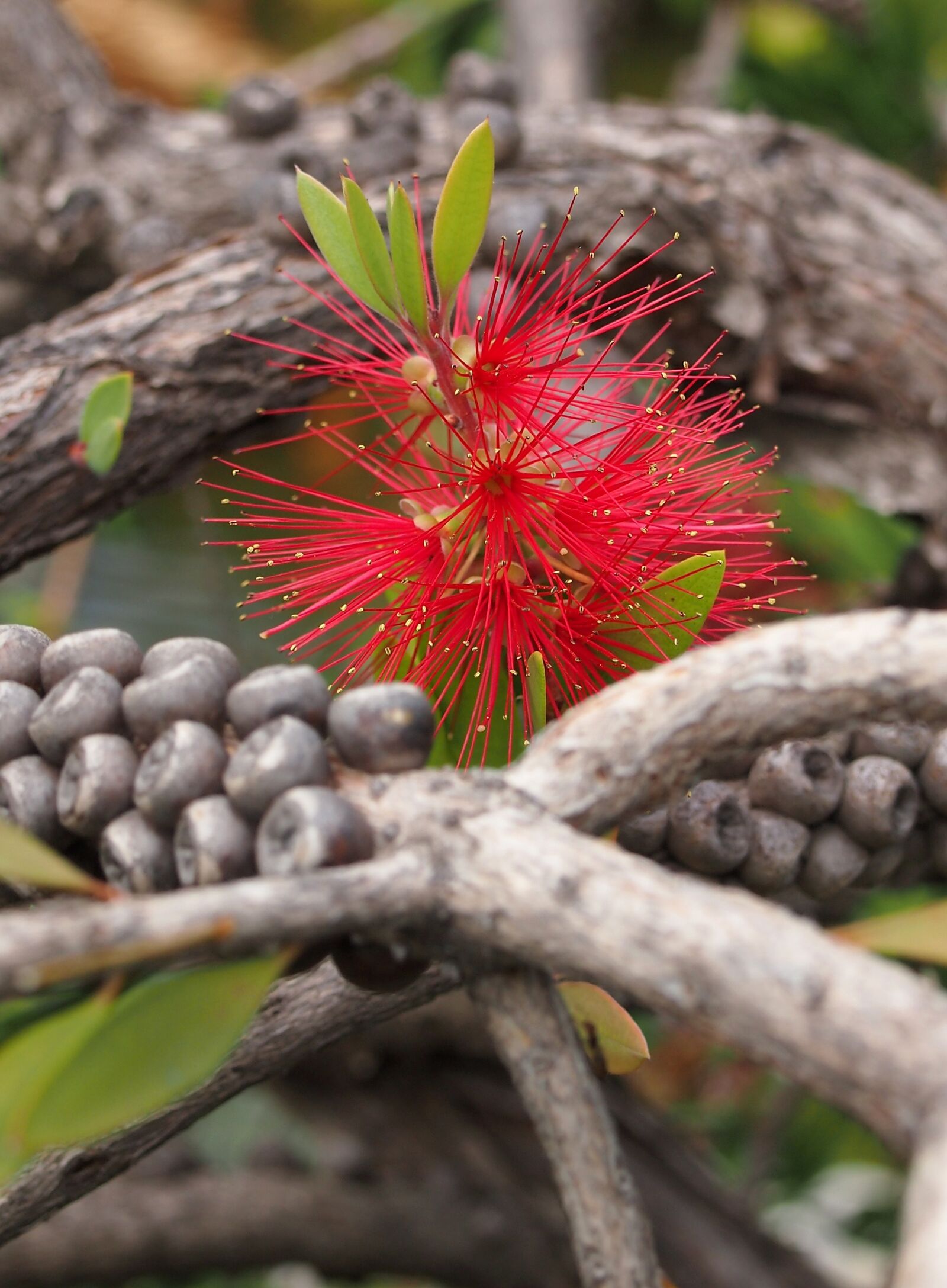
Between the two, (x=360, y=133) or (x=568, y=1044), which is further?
(x=360, y=133)

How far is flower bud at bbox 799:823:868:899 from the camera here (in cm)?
51

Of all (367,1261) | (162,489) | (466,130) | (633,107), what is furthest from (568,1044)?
(367,1261)

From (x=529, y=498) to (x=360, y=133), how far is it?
62cm

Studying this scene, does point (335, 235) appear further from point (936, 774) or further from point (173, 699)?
point (936, 774)

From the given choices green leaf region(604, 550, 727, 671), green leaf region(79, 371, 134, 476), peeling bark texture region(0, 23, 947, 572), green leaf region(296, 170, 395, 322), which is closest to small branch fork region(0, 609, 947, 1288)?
green leaf region(604, 550, 727, 671)

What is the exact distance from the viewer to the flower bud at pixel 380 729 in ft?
1.19

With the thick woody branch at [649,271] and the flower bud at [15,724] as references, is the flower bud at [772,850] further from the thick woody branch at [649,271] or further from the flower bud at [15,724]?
the thick woody branch at [649,271]

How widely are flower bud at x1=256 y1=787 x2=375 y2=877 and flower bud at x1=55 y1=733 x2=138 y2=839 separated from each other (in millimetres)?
67

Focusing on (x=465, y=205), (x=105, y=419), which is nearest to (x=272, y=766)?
(x=465, y=205)

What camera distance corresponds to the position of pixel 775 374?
3.44ft

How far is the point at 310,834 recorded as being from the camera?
1.07 feet

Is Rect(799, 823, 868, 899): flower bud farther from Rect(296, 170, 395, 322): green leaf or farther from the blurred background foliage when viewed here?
the blurred background foliage

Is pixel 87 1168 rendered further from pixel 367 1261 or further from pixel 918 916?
pixel 367 1261

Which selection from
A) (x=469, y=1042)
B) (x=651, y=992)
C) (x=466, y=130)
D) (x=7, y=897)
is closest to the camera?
(x=651, y=992)
